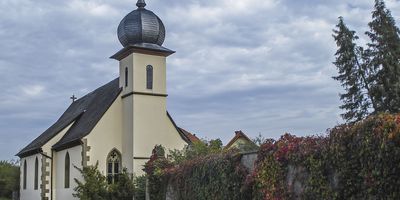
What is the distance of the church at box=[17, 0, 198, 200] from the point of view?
92.6 ft

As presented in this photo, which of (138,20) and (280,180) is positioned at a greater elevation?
(138,20)

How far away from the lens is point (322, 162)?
9078 millimetres

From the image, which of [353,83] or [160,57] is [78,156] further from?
[353,83]

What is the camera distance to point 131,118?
28469 millimetres

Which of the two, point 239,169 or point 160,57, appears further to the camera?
point 160,57

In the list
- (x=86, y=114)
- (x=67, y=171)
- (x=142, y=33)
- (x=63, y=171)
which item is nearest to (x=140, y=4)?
(x=142, y=33)

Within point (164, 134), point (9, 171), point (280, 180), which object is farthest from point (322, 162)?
point (9, 171)

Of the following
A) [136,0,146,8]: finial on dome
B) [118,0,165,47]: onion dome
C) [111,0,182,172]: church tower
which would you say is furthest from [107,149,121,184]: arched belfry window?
[136,0,146,8]: finial on dome

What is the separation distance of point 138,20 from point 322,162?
21.4m

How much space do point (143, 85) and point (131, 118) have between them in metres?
1.82

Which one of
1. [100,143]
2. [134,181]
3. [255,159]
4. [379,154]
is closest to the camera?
[379,154]

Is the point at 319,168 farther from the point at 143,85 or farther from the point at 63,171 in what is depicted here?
the point at 63,171

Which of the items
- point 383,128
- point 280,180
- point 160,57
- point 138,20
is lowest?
point 280,180

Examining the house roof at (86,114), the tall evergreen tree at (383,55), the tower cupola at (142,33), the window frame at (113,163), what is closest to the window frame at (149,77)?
the tower cupola at (142,33)
